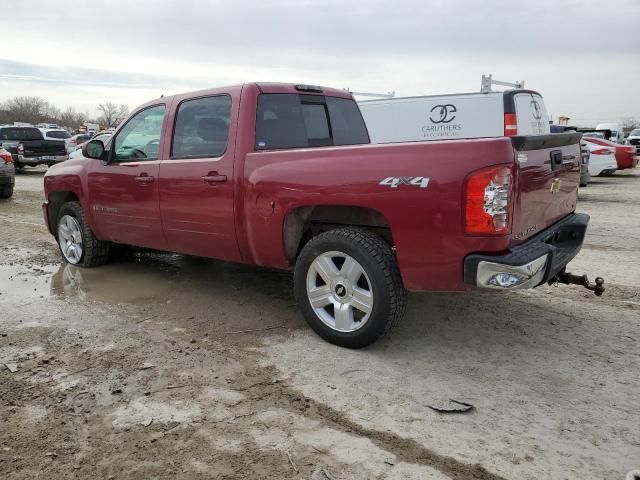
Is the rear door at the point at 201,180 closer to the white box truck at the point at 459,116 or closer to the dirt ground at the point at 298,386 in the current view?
the dirt ground at the point at 298,386

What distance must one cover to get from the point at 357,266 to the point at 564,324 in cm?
187

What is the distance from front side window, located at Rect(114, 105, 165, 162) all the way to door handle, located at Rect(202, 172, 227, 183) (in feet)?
2.84

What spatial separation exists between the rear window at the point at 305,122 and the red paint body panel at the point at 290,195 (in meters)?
0.10

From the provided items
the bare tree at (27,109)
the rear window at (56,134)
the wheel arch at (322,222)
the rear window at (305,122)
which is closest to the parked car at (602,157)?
the rear window at (305,122)

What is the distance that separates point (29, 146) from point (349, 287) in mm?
18977

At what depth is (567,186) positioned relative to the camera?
427 centimetres

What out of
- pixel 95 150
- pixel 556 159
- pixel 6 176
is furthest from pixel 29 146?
pixel 556 159

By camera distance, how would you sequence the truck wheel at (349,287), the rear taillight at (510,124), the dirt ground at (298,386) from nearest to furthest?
1. the dirt ground at (298,386)
2. the truck wheel at (349,287)
3. the rear taillight at (510,124)

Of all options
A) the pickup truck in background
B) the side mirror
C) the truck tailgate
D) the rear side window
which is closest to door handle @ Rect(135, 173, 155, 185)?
the rear side window

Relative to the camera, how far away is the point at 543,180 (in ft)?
12.1

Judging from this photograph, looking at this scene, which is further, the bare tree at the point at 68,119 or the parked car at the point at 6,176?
the bare tree at the point at 68,119

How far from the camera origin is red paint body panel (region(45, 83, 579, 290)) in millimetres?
3277

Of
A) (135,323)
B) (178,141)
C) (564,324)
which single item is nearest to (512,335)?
(564,324)

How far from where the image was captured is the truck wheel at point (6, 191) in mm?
12289
